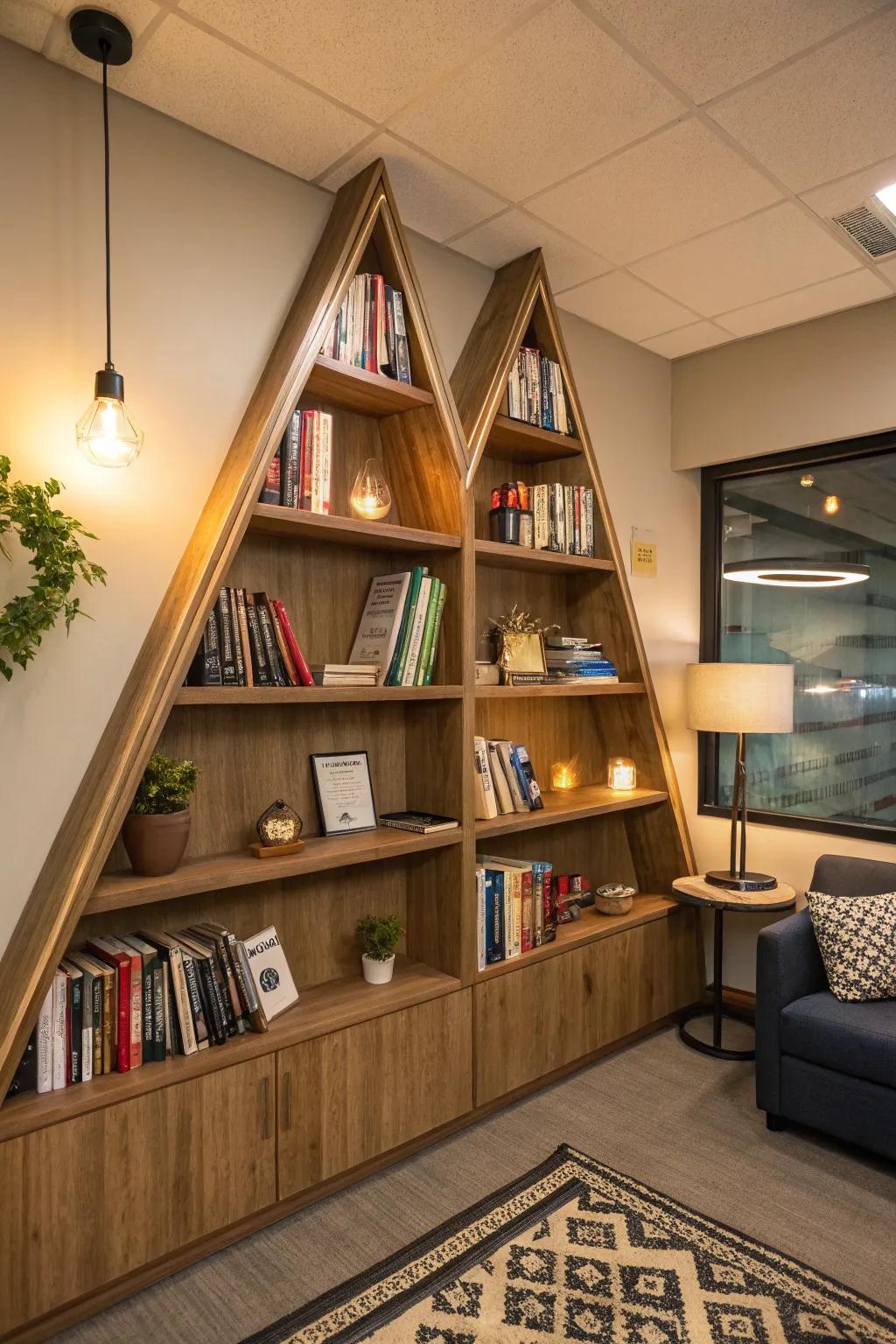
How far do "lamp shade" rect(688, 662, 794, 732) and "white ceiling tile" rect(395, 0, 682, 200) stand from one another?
180 centimetres

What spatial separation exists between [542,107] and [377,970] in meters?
2.44

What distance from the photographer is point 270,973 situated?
2.31m

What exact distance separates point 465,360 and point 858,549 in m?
1.78

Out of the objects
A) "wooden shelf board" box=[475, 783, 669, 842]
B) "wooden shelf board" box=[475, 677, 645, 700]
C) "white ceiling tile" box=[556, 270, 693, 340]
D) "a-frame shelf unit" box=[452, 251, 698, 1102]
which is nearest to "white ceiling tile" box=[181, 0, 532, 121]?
"a-frame shelf unit" box=[452, 251, 698, 1102]

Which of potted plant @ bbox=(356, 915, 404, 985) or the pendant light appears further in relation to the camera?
potted plant @ bbox=(356, 915, 404, 985)

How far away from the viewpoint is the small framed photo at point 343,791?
257 cm

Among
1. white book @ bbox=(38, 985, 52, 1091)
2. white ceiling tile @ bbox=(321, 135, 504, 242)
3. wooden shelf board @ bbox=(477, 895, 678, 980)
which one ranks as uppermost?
white ceiling tile @ bbox=(321, 135, 504, 242)

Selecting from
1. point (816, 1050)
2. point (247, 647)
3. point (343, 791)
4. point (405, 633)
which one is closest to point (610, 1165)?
point (816, 1050)

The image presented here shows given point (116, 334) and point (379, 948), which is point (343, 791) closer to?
point (379, 948)

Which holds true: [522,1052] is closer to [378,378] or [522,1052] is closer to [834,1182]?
[834,1182]

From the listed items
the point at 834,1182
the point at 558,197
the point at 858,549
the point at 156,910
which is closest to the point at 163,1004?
the point at 156,910

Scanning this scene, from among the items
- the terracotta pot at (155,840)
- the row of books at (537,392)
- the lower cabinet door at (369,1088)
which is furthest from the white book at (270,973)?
the row of books at (537,392)

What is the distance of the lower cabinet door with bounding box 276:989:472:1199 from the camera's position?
2217 millimetres

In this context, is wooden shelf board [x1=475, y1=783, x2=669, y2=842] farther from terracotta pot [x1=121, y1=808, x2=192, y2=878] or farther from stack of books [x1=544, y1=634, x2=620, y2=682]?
terracotta pot [x1=121, y1=808, x2=192, y2=878]
